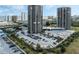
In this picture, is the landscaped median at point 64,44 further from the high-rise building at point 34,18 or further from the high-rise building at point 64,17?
the high-rise building at point 34,18

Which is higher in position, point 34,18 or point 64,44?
point 34,18

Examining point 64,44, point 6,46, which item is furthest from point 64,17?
point 6,46

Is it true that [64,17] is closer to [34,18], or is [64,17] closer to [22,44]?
[34,18]

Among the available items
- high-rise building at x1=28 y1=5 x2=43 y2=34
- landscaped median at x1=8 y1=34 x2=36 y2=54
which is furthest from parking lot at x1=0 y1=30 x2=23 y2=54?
high-rise building at x1=28 y1=5 x2=43 y2=34

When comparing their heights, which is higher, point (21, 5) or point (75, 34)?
point (21, 5)

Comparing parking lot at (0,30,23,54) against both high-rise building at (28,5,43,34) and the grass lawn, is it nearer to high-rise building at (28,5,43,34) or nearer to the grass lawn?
high-rise building at (28,5,43,34)
